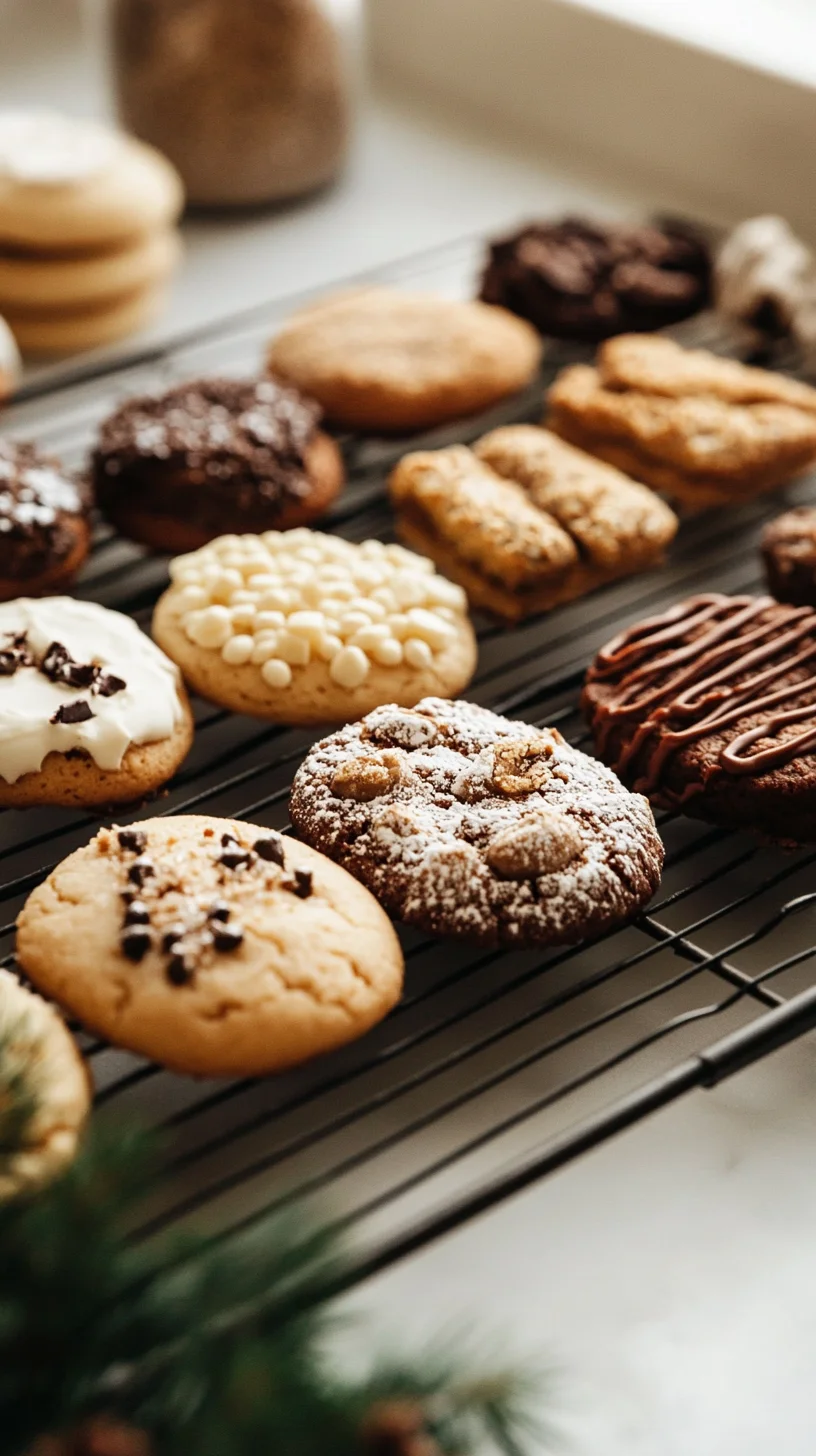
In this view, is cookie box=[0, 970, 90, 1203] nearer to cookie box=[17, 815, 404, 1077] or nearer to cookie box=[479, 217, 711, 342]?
cookie box=[17, 815, 404, 1077]

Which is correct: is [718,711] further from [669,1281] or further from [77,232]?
[77,232]

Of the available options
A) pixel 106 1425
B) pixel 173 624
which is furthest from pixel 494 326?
pixel 106 1425

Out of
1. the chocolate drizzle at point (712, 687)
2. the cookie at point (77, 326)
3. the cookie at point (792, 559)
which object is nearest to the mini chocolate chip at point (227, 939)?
the chocolate drizzle at point (712, 687)

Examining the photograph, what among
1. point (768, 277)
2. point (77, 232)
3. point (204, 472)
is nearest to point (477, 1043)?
point (204, 472)

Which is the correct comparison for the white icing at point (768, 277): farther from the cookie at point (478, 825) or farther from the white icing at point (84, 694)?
the white icing at point (84, 694)

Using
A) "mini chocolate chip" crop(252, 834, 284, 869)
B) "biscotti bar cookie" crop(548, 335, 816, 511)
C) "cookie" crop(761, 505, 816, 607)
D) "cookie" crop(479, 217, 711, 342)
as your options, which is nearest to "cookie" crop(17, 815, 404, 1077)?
"mini chocolate chip" crop(252, 834, 284, 869)

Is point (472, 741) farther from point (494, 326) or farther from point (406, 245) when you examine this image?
point (406, 245)
